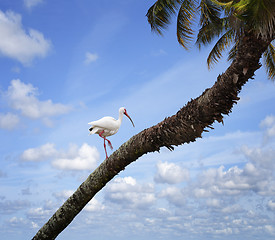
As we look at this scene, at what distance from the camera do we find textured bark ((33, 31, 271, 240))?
589 centimetres

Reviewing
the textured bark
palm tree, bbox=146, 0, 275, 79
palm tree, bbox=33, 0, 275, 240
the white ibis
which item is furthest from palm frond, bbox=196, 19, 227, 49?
the textured bark

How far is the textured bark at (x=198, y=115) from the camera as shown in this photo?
589 centimetres

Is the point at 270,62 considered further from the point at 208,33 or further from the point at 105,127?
the point at 105,127

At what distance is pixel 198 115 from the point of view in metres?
6.08

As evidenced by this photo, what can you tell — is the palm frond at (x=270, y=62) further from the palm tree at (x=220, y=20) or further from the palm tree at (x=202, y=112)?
the palm tree at (x=202, y=112)

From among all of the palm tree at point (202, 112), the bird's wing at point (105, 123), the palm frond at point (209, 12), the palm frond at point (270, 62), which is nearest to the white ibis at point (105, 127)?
the bird's wing at point (105, 123)

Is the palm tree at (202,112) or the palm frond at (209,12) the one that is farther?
the palm frond at (209,12)

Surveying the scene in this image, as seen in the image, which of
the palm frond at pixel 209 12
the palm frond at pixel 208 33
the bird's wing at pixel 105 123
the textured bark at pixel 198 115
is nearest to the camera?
the textured bark at pixel 198 115

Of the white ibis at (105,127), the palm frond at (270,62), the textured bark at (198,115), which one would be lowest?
the textured bark at (198,115)

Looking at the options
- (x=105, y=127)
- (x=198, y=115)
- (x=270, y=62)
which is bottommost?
(x=198, y=115)

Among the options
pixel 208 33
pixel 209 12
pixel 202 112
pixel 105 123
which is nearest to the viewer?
pixel 202 112

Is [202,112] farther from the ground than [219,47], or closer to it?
closer to it

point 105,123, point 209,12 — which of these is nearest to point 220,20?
point 209,12

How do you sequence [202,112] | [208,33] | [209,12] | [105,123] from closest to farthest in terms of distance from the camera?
1. [202,112]
2. [105,123]
3. [209,12]
4. [208,33]
